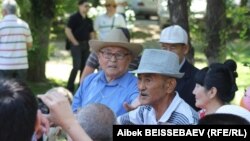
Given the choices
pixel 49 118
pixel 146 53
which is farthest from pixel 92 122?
pixel 146 53

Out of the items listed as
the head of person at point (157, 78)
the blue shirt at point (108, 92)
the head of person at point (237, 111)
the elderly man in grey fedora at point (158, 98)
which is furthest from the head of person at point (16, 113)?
the blue shirt at point (108, 92)

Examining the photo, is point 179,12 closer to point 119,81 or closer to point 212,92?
point 119,81

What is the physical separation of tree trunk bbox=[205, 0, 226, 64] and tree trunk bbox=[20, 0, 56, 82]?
4.48m

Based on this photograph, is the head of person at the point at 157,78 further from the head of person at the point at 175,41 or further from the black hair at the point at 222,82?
the head of person at the point at 175,41

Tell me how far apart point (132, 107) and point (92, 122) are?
3.35ft

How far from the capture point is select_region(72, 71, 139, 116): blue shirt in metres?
4.17

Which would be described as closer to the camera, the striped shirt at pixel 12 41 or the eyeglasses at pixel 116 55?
the eyeglasses at pixel 116 55

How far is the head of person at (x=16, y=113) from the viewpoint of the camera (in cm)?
206

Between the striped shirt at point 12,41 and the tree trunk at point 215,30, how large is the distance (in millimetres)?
2699

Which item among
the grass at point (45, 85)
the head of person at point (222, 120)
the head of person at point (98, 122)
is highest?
the head of person at point (222, 120)

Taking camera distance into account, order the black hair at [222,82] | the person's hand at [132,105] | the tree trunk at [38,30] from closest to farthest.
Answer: the black hair at [222,82], the person's hand at [132,105], the tree trunk at [38,30]

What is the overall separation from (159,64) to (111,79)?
3.20 ft

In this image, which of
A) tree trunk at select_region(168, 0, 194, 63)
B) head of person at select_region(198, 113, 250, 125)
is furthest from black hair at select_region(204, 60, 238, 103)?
tree trunk at select_region(168, 0, 194, 63)

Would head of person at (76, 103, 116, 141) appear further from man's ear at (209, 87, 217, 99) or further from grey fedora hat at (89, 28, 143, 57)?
grey fedora hat at (89, 28, 143, 57)
